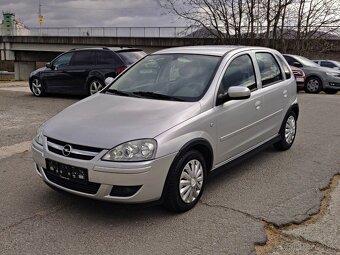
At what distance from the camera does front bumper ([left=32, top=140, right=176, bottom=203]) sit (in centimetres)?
328

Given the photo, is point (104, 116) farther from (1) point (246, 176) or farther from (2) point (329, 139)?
(2) point (329, 139)

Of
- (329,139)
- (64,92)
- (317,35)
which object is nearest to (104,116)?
(329,139)

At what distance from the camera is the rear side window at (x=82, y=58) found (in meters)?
11.3

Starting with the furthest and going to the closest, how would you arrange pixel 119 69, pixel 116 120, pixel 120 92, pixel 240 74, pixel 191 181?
pixel 119 69 < pixel 240 74 < pixel 120 92 < pixel 191 181 < pixel 116 120

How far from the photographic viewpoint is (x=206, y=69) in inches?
173

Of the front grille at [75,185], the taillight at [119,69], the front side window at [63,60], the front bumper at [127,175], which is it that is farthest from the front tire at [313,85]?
the front grille at [75,185]

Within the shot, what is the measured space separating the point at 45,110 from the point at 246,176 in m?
6.53

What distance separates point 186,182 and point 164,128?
2.01 ft

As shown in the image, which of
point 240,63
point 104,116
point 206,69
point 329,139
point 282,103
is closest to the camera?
point 104,116

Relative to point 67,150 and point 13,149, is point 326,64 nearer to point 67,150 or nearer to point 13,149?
point 13,149

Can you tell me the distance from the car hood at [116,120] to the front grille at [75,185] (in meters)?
0.37

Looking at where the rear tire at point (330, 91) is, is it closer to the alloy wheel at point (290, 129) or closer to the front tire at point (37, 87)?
the alloy wheel at point (290, 129)

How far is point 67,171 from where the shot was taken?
11.5 ft

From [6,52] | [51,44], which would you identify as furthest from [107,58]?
[6,52]
